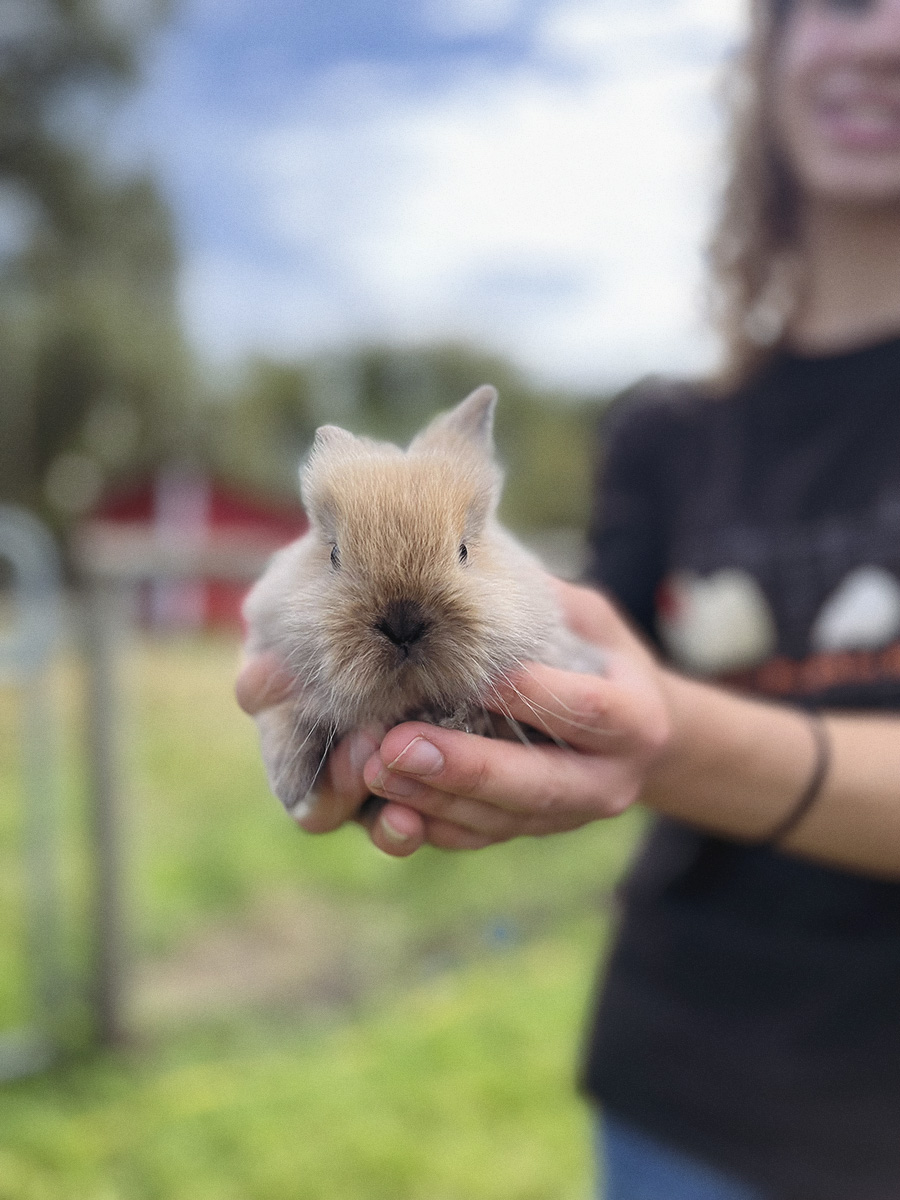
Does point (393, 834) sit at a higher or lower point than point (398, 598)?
lower

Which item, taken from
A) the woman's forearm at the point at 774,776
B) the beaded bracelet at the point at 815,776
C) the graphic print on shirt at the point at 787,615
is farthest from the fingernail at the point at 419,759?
the graphic print on shirt at the point at 787,615

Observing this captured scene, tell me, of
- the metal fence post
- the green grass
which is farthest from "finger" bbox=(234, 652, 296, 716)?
the metal fence post

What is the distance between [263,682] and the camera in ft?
3.68

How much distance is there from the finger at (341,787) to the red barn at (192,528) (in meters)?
0.29

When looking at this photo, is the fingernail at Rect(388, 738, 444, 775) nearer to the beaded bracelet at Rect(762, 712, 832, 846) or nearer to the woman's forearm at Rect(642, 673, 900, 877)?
the woman's forearm at Rect(642, 673, 900, 877)

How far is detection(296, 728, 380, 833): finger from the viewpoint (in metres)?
1.11

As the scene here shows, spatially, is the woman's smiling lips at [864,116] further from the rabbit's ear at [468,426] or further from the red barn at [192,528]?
the red barn at [192,528]

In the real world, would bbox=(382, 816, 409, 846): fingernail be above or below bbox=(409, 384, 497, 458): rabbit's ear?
below

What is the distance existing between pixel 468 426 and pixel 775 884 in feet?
4.03

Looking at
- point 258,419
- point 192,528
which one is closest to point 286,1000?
point 258,419

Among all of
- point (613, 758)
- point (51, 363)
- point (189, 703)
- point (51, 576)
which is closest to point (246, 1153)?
point (189, 703)

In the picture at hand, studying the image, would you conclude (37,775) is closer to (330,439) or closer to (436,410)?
(436,410)

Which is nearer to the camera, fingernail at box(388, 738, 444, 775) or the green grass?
fingernail at box(388, 738, 444, 775)

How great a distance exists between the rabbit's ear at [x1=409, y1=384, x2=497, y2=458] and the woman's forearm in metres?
0.45
